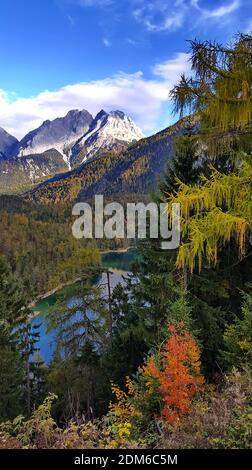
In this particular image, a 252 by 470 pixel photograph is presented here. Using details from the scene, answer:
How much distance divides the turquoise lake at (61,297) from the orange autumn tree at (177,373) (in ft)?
28.0

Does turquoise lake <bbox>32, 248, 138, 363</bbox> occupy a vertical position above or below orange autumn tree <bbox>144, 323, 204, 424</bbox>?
below

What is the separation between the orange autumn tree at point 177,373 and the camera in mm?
8055

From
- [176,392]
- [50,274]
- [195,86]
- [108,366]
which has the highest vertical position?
[195,86]

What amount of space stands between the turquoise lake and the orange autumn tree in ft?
28.0

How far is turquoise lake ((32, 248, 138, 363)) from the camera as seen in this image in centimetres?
1947

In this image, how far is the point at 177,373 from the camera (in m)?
8.98

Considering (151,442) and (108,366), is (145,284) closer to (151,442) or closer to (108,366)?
(108,366)

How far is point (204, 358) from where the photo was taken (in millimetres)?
14148

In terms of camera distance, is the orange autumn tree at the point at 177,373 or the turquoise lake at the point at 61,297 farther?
the turquoise lake at the point at 61,297

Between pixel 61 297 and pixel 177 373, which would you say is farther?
pixel 61 297

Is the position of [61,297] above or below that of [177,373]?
below

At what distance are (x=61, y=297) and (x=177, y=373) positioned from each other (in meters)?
11.3

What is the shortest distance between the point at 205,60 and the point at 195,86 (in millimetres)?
412

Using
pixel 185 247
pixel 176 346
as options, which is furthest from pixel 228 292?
pixel 185 247
